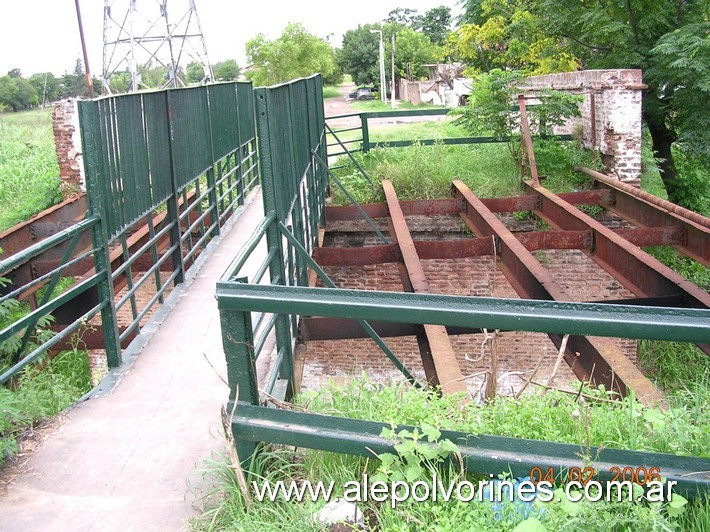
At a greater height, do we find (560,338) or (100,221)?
(100,221)

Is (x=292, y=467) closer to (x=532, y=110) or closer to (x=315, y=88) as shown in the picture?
(x=315, y=88)

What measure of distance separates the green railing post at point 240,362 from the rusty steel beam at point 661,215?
578cm

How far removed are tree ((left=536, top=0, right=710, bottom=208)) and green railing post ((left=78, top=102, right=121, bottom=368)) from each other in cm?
884

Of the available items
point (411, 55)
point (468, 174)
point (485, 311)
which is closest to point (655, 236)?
point (468, 174)

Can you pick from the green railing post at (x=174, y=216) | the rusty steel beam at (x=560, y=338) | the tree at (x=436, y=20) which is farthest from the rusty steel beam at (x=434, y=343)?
the tree at (x=436, y=20)

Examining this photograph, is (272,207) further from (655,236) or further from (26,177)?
(26,177)

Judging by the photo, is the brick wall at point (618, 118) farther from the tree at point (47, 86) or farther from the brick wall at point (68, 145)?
the tree at point (47, 86)

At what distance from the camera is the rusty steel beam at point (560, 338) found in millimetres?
4492

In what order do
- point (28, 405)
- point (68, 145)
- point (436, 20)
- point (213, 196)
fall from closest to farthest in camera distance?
point (28, 405) → point (213, 196) → point (68, 145) → point (436, 20)

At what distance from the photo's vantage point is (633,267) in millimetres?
7062

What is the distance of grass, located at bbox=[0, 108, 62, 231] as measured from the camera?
11.6 m

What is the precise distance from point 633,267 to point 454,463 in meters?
4.87

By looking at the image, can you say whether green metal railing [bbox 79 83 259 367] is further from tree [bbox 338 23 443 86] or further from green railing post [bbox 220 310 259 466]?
tree [bbox 338 23 443 86]

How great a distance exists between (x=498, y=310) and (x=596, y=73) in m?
10.2
